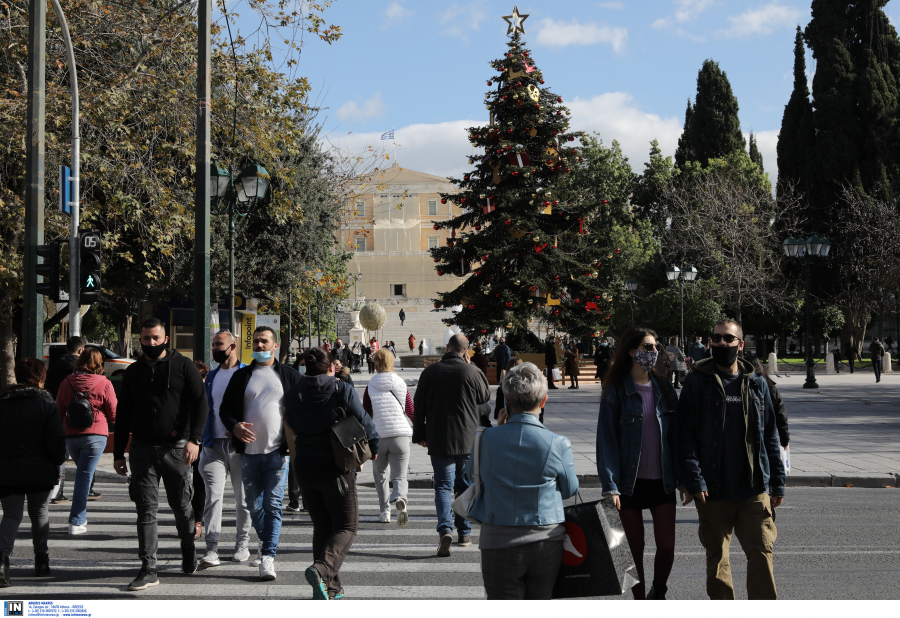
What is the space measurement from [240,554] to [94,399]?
2675 millimetres

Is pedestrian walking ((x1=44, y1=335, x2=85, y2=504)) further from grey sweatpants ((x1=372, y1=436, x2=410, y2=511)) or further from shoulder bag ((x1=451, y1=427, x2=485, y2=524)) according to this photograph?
shoulder bag ((x1=451, y1=427, x2=485, y2=524))

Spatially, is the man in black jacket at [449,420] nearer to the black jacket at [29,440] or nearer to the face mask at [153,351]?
Answer: the face mask at [153,351]

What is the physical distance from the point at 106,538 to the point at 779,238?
2029 inches

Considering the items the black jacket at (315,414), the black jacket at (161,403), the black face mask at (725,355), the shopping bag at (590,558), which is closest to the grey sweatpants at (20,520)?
the black jacket at (161,403)

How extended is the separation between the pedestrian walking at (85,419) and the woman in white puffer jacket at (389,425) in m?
2.58

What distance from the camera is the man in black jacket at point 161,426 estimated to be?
6.34 m

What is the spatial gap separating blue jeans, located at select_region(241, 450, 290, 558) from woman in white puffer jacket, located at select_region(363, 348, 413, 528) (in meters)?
2.06

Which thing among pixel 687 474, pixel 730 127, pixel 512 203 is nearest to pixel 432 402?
pixel 687 474

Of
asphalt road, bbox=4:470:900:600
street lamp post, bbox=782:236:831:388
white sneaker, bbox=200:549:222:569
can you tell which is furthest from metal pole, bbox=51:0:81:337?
street lamp post, bbox=782:236:831:388

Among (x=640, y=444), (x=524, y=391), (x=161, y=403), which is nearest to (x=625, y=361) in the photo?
(x=640, y=444)

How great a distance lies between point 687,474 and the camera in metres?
4.99

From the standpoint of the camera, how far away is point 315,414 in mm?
5941

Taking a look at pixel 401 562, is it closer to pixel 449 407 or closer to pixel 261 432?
pixel 449 407

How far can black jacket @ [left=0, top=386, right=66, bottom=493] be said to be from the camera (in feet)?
20.9
